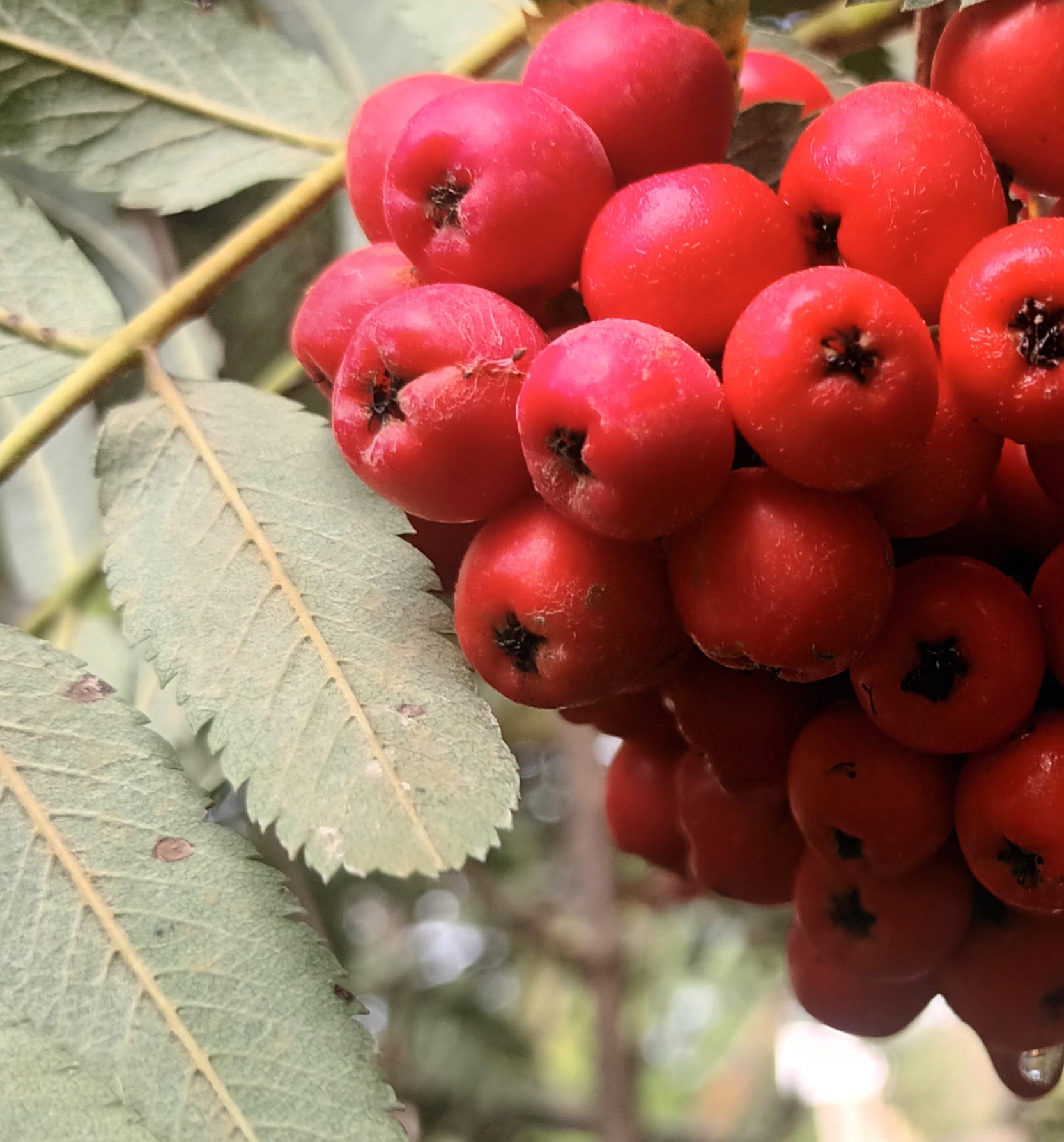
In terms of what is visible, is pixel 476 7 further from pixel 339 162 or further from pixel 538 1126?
pixel 538 1126

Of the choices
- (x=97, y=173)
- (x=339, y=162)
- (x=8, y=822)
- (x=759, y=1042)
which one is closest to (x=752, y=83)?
(x=339, y=162)

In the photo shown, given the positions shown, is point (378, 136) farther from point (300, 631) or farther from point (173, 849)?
point (173, 849)

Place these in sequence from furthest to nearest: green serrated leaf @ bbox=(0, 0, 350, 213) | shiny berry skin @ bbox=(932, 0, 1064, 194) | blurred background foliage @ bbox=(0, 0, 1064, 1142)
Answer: blurred background foliage @ bbox=(0, 0, 1064, 1142)
green serrated leaf @ bbox=(0, 0, 350, 213)
shiny berry skin @ bbox=(932, 0, 1064, 194)

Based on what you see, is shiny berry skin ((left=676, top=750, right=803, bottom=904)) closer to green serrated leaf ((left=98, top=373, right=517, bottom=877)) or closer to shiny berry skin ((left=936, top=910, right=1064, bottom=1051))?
shiny berry skin ((left=936, top=910, right=1064, bottom=1051))

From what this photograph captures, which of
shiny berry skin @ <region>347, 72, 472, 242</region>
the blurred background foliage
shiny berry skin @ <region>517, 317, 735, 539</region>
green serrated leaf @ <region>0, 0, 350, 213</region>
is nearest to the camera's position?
shiny berry skin @ <region>517, 317, 735, 539</region>

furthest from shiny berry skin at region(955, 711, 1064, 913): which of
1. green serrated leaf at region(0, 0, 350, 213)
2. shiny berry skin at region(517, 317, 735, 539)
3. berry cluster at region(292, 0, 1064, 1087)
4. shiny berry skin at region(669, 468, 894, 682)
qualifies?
green serrated leaf at region(0, 0, 350, 213)

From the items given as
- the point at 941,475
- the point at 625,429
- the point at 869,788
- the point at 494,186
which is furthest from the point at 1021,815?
the point at 494,186
